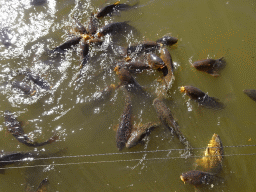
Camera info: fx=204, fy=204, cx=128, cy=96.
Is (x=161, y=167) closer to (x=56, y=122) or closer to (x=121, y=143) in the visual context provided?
(x=121, y=143)

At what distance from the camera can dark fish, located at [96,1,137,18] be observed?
5160mm

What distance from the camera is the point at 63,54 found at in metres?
4.59

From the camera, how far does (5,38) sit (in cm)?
480

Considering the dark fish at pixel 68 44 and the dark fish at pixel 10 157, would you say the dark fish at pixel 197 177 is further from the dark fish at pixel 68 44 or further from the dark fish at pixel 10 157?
the dark fish at pixel 68 44

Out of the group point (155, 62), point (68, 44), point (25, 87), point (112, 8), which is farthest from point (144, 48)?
point (25, 87)

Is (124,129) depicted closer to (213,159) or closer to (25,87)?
(213,159)

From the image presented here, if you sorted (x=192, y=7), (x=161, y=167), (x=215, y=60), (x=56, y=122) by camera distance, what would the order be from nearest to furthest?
1. (x=161, y=167)
2. (x=56, y=122)
3. (x=215, y=60)
4. (x=192, y=7)

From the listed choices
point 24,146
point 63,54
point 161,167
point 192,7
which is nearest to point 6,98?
point 24,146

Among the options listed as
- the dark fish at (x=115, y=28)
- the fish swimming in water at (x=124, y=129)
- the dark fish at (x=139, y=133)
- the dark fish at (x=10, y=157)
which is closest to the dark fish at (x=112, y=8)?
the dark fish at (x=115, y=28)

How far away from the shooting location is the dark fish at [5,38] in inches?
186

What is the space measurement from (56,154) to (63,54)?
7.28ft

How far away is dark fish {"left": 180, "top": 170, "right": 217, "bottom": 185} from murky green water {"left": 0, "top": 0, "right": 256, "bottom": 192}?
0.40 ft

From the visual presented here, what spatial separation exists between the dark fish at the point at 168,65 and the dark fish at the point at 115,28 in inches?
45.3

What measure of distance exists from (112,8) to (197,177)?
4.40 meters
